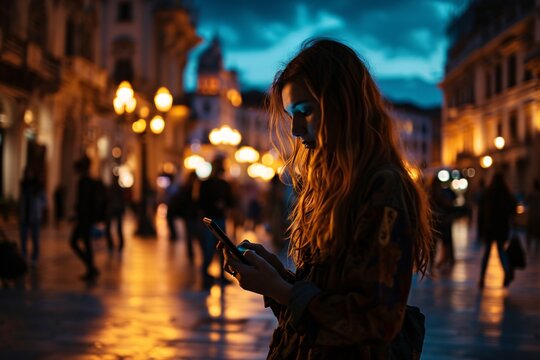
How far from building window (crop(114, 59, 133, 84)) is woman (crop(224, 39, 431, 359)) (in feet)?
155

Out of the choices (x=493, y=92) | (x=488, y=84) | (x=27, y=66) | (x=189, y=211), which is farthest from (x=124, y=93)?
(x=488, y=84)

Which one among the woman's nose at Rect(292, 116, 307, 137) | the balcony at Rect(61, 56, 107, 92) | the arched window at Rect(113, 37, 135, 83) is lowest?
the woman's nose at Rect(292, 116, 307, 137)

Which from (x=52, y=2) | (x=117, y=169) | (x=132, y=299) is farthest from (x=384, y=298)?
(x=117, y=169)

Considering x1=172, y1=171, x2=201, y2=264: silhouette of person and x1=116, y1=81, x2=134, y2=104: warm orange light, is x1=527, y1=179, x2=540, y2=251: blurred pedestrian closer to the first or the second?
x1=172, y1=171, x2=201, y2=264: silhouette of person

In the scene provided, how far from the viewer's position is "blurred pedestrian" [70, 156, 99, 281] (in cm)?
1213

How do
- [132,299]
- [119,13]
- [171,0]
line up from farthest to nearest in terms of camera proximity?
Answer: [171,0], [119,13], [132,299]

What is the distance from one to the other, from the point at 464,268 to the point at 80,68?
22946 millimetres

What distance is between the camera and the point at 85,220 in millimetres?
12250

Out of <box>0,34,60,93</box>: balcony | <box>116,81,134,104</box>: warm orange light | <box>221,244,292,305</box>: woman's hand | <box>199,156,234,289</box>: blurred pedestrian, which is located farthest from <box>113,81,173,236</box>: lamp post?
<box>221,244,292,305</box>: woman's hand

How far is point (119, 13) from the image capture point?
50406mm

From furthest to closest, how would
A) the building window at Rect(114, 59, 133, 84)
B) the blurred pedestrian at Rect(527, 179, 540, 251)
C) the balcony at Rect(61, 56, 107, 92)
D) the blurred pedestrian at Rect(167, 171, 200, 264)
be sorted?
the building window at Rect(114, 59, 133, 84), the balcony at Rect(61, 56, 107, 92), the blurred pedestrian at Rect(527, 179, 540, 251), the blurred pedestrian at Rect(167, 171, 200, 264)

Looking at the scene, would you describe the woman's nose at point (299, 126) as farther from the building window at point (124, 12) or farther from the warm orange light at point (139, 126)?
the building window at point (124, 12)

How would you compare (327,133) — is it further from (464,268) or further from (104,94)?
(104,94)

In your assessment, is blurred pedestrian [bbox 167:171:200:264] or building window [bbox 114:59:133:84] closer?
blurred pedestrian [bbox 167:171:200:264]
